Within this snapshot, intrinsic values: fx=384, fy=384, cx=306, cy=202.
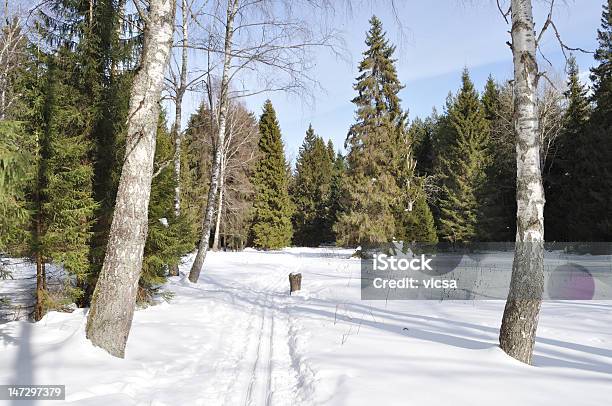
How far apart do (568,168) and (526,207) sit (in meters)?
24.2

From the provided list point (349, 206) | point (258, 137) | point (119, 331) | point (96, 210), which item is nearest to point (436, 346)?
point (119, 331)

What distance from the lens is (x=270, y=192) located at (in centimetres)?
3022

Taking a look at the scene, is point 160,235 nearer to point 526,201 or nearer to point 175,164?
point 175,164

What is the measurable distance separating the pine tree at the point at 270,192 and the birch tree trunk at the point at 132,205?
81.3 feet

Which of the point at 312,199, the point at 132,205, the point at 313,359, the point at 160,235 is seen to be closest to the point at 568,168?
the point at 312,199

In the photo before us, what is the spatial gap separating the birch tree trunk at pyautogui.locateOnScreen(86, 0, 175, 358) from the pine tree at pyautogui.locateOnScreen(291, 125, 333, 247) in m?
33.3

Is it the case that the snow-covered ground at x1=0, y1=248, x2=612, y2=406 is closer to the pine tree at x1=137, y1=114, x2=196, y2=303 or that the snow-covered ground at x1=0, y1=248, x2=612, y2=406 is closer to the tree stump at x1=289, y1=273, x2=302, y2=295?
the pine tree at x1=137, y1=114, x2=196, y2=303

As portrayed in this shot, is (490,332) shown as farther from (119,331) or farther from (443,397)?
(119,331)

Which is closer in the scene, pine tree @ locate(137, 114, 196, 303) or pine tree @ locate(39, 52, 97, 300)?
pine tree @ locate(39, 52, 97, 300)

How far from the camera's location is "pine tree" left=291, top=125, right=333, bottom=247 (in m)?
38.3

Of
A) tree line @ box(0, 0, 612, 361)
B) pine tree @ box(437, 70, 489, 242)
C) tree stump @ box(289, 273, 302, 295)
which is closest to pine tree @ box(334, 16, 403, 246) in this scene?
tree line @ box(0, 0, 612, 361)

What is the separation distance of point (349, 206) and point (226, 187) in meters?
9.32

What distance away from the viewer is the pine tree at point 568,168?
902 inches

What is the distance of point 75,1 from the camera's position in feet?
21.5
